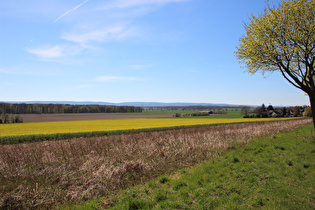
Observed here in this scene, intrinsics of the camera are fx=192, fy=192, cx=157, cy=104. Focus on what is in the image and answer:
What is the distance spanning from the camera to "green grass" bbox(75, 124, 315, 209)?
515cm

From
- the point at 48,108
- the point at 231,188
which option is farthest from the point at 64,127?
the point at 48,108

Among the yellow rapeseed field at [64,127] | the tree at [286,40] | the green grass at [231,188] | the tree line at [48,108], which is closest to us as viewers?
the green grass at [231,188]

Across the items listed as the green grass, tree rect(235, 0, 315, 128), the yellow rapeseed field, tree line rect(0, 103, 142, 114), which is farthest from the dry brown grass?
A: tree line rect(0, 103, 142, 114)

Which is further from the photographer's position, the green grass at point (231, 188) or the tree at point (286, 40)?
the tree at point (286, 40)

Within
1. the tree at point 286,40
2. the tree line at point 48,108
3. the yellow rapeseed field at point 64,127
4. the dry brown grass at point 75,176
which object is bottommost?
the yellow rapeseed field at point 64,127

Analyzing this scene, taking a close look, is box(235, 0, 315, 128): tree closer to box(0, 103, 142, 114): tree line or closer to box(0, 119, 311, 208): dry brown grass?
box(0, 119, 311, 208): dry brown grass

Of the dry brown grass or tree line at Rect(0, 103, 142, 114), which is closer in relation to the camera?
the dry brown grass

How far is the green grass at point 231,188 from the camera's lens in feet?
16.9

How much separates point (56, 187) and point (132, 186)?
2.50 metres

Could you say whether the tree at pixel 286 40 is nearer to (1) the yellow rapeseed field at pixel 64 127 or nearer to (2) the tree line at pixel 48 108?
(1) the yellow rapeseed field at pixel 64 127

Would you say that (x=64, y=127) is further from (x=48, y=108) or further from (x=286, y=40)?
(x=48, y=108)

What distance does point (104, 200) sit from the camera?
5727mm

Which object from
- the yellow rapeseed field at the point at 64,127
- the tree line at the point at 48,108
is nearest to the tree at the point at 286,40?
the yellow rapeseed field at the point at 64,127

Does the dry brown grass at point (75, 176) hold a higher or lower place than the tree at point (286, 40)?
lower
